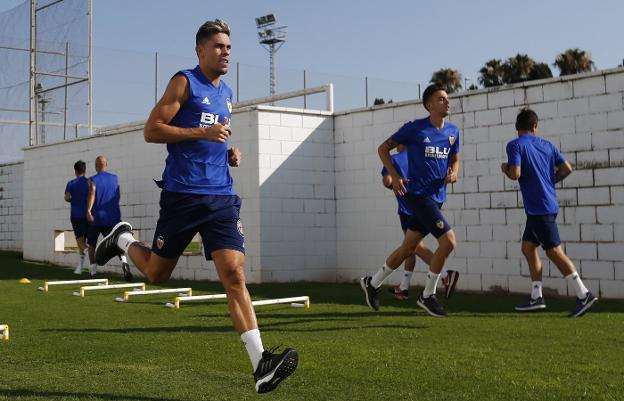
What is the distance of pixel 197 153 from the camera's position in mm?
5000

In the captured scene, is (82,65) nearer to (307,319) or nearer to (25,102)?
(25,102)

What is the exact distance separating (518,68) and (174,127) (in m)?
46.5

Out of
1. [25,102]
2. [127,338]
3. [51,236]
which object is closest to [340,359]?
[127,338]

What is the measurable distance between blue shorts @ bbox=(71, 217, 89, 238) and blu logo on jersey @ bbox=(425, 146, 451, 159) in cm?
794

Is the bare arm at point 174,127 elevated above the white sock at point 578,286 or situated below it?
above

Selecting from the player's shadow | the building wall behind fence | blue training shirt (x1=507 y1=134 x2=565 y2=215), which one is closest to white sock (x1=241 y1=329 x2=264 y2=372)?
the player's shadow

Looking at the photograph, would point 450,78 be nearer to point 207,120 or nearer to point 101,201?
point 101,201

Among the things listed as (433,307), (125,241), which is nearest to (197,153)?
(125,241)

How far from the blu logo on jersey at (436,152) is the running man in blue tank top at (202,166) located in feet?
11.2

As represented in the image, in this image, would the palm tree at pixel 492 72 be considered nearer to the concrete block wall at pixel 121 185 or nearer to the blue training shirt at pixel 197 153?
the concrete block wall at pixel 121 185

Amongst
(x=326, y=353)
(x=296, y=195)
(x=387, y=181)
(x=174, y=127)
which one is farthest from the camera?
(x=296, y=195)

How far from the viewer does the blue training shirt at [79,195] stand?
14141 mm


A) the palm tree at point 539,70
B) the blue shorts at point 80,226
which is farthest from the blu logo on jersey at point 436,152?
the palm tree at point 539,70

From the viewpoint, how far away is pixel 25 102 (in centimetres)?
2308
